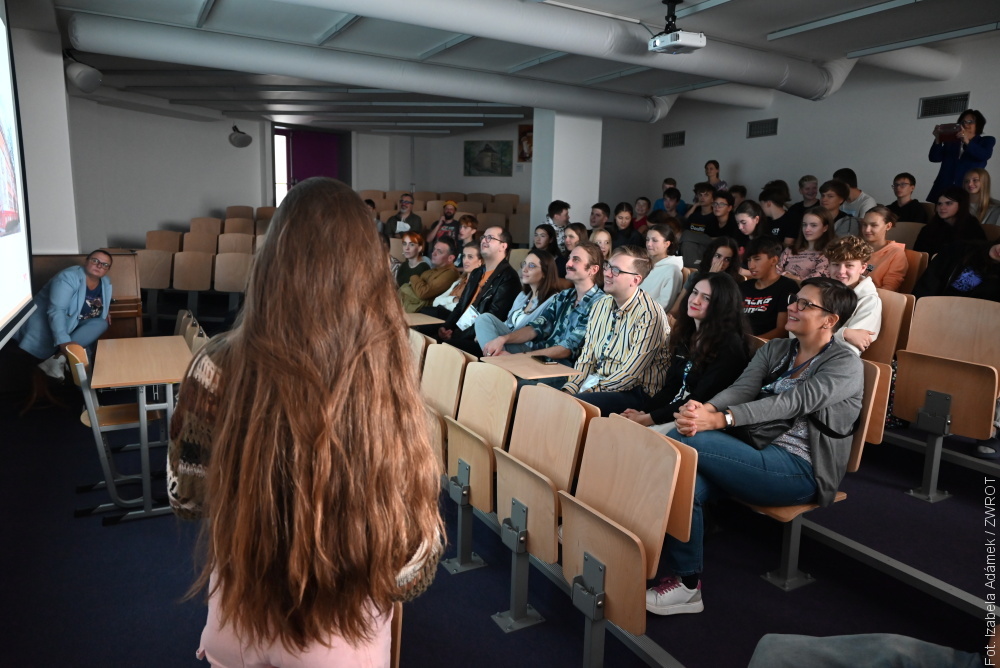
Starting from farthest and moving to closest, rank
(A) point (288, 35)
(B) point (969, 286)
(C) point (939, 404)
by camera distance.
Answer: (A) point (288, 35)
(B) point (969, 286)
(C) point (939, 404)

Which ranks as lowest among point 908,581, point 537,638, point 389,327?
point 537,638

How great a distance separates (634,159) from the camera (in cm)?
1078

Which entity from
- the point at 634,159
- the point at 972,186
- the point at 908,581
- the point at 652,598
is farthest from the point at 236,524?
the point at 634,159

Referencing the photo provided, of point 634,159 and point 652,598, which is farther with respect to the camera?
point 634,159

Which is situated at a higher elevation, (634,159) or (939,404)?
(634,159)

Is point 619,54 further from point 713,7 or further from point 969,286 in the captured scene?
point 969,286

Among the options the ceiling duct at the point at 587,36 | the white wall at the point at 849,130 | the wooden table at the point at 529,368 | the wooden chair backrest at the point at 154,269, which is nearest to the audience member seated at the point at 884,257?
the ceiling duct at the point at 587,36

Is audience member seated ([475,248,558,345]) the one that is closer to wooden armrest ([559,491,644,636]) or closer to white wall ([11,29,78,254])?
wooden armrest ([559,491,644,636])

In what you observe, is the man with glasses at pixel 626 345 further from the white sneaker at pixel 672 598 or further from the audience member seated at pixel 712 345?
the white sneaker at pixel 672 598

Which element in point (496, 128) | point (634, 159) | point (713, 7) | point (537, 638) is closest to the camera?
point (537, 638)

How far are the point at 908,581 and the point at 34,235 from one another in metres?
6.11

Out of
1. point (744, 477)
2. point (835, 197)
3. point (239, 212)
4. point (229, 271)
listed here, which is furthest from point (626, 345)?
point (239, 212)

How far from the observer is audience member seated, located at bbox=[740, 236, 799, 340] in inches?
145

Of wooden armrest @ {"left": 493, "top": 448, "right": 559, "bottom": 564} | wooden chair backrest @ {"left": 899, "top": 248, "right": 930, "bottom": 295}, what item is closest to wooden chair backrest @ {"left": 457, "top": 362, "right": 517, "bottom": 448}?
wooden armrest @ {"left": 493, "top": 448, "right": 559, "bottom": 564}
